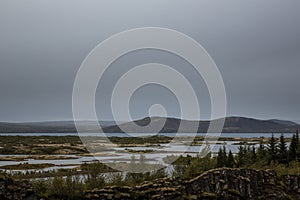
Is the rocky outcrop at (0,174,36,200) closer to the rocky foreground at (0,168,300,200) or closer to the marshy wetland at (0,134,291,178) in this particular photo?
the rocky foreground at (0,168,300,200)

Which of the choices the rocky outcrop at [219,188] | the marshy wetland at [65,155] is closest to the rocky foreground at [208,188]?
the rocky outcrop at [219,188]

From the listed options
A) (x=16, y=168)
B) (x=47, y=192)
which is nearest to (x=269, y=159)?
(x=47, y=192)

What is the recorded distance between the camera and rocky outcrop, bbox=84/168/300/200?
52.7 feet

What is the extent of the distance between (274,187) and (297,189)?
190 centimetres

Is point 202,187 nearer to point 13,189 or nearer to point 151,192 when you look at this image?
point 151,192

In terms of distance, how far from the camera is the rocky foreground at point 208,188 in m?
14.4

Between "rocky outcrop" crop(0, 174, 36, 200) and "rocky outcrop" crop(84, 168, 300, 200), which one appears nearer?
"rocky outcrop" crop(0, 174, 36, 200)

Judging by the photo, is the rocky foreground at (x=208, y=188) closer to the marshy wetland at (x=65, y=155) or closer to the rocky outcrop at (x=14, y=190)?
the rocky outcrop at (x=14, y=190)

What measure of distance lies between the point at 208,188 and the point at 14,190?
885 cm

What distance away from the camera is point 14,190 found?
1413cm

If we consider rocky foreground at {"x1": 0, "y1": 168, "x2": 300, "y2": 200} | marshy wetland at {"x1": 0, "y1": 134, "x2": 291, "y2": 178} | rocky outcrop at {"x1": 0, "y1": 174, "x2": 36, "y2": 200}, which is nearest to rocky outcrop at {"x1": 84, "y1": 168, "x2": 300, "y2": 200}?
rocky foreground at {"x1": 0, "y1": 168, "x2": 300, "y2": 200}

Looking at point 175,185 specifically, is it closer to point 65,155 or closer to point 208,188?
point 208,188

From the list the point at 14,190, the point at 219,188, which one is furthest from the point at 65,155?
the point at 14,190

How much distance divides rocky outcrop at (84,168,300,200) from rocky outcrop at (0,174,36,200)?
241cm
